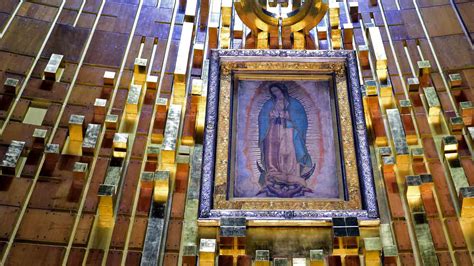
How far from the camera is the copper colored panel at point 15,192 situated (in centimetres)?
597

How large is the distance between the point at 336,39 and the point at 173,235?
10.4 ft

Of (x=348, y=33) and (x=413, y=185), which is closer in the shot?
(x=413, y=185)

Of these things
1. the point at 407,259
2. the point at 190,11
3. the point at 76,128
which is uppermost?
the point at 190,11

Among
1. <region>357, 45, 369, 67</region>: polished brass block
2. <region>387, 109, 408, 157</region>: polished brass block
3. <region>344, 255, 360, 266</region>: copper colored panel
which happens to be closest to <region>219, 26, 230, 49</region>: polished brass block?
<region>357, 45, 369, 67</region>: polished brass block

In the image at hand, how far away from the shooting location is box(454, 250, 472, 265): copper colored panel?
18.7 ft

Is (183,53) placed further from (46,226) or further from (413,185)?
(413,185)

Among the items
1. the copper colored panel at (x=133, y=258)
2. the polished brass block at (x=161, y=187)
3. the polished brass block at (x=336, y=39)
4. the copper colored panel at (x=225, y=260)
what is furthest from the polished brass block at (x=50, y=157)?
the polished brass block at (x=336, y=39)

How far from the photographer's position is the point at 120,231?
5.95 meters

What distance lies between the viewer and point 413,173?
639cm

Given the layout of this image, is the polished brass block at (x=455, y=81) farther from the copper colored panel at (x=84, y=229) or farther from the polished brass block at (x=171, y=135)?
the copper colored panel at (x=84, y=229)

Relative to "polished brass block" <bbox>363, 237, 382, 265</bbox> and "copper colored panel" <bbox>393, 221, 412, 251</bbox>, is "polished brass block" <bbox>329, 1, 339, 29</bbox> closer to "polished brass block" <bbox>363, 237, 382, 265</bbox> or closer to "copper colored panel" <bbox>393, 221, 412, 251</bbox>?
"copper colored panel" <bbox>393, 221, 412, 251</bbox>

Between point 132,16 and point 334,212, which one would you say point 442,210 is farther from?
point 132,16

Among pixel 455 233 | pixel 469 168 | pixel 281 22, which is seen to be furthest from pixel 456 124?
pixel 281 22

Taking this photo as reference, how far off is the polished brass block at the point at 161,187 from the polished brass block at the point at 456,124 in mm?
2797
